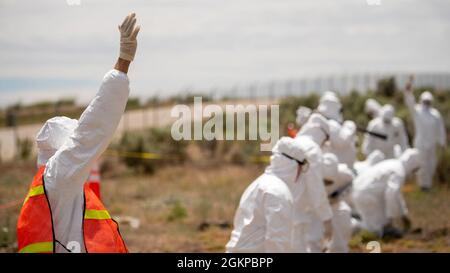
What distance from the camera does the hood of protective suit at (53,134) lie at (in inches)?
234

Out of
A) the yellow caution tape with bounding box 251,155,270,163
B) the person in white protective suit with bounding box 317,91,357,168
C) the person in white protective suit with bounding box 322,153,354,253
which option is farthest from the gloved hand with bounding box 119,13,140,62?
the yellow caution tape with bounding box 251,155,270,163

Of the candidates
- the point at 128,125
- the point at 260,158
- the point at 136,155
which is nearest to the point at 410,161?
the point at 260,158

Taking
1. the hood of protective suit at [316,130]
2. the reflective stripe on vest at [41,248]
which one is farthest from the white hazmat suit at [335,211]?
the reflective stripe on vest at [41,248]

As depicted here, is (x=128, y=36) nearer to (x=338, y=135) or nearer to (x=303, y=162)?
(x=303, y=162)

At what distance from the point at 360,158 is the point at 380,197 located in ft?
23.5

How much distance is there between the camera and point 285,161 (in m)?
8.88

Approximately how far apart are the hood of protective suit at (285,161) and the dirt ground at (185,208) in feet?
13.9

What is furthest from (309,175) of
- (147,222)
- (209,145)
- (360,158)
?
(209,145)

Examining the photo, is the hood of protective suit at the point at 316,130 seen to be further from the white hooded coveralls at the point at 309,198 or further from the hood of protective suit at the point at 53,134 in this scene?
the hood of protective suit at the point at 53,134

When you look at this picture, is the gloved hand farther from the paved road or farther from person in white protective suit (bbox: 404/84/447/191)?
the paved road

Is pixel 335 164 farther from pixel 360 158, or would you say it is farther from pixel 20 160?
pixel 20 160

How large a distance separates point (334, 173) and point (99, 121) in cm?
668

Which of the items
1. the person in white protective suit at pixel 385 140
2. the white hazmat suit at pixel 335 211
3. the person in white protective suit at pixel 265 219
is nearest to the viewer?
the person in white protective suit at pixel 265 219

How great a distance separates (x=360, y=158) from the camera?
20.9 meters
